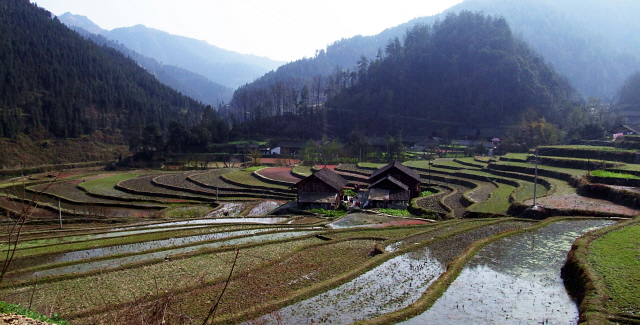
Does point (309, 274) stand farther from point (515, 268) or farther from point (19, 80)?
point (19, 80)

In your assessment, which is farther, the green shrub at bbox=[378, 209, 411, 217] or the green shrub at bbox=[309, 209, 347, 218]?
the green shrub at bbox=[309, 209, 347, 218]

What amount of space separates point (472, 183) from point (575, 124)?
4454 cm

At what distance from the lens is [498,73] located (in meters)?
89.2

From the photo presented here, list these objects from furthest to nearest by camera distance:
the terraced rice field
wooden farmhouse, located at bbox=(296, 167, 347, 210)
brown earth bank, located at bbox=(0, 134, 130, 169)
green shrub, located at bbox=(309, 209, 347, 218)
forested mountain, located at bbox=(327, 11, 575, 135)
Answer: forested mountain, located at bbox=(327, 11, 575, 135), brown earth bank, located at bbox=(0, 134, 130, 169), wooden farmhouse, located at bbox=(296, 167, 347, 210), green shrub, located at bbox=(309, 209, 347, 218), the terraced rice field

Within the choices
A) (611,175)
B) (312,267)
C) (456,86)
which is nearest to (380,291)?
(312,267)

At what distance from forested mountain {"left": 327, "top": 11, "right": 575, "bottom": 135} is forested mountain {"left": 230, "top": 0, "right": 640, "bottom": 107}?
2150cm

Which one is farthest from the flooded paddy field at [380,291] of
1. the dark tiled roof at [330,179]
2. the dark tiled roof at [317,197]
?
the dark tiled roof at [330,179]

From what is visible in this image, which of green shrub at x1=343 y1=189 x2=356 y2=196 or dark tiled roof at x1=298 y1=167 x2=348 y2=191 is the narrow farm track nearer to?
green shrub at x1=343 y1=189 x2=356 y2=196

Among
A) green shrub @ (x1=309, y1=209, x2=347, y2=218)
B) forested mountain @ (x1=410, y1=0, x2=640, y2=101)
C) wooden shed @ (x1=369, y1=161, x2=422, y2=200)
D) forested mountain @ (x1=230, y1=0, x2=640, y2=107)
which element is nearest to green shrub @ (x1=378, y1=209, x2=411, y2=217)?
green shrub @ (x1=309, y1=209, x2=347, y2=218)

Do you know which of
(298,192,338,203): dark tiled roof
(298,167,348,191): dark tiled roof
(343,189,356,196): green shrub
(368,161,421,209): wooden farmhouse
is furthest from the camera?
Result: (343,189,356,196): green shrub

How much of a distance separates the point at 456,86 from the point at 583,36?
9428 cm

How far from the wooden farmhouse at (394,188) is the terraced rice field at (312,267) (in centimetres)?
232

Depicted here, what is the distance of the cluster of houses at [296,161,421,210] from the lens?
31766 millimetres

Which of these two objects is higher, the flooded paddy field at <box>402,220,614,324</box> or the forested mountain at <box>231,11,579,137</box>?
the forested mountain at <box>231,11,579,137</box>
